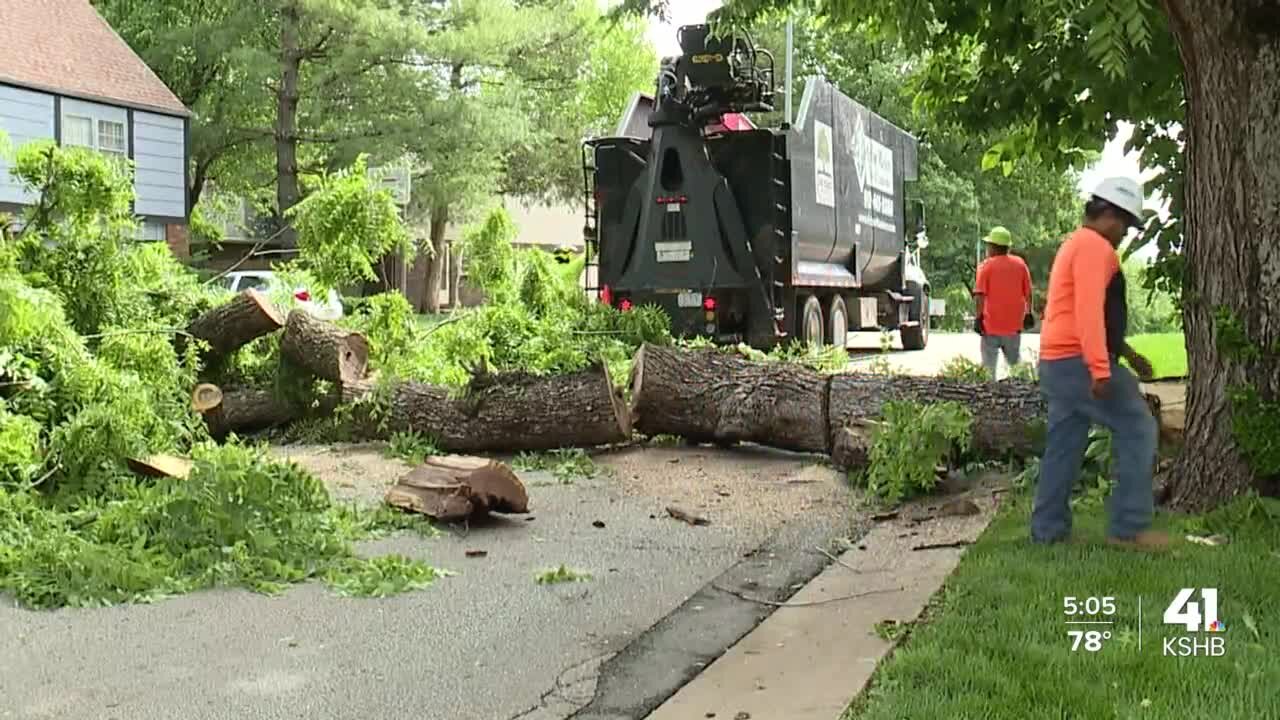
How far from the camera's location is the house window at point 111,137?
992 inches

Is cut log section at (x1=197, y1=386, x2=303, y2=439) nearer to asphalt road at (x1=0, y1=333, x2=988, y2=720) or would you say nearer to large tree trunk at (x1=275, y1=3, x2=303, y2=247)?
asphalt road at (x1=0, y1=333, x2=988, y2=720)

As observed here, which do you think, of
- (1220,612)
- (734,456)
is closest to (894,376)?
(734,456)

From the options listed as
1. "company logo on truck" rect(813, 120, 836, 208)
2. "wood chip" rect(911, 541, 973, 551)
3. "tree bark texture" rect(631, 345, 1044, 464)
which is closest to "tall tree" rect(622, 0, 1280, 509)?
"wood chip" rect(911, 541, 973, 551)

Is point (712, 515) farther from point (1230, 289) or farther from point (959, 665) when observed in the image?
point (959, 665)

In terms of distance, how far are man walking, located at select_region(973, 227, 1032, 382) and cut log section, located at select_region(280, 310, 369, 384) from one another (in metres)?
5.07

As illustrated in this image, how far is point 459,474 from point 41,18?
22471mm

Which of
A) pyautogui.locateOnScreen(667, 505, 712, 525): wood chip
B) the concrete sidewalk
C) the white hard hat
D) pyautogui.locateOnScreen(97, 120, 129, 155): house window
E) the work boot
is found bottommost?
the concrete sidewalk

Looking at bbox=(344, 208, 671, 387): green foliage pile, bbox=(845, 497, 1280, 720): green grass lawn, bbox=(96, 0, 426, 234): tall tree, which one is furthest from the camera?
bbox=(96, 0, 426, 234): tall tree

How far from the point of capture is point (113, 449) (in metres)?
6.95

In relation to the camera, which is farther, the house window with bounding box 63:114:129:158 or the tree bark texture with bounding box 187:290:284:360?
the house window with bounding box 63:114:129:158

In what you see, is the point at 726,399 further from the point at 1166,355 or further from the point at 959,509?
the point at 1166,355

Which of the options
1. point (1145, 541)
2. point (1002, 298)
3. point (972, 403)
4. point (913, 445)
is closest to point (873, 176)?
point (1002, 298)

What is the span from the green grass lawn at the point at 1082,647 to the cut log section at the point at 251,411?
637 cm

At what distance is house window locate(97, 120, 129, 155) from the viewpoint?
25.2m
